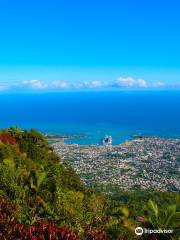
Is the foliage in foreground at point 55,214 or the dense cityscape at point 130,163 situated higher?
the foliage in foreground at point 55,214

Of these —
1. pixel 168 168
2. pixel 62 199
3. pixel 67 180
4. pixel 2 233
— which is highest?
pixel 2 233

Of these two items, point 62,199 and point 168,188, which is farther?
point 168,188

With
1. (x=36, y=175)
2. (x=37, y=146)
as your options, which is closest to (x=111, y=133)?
(x=37, y=146)

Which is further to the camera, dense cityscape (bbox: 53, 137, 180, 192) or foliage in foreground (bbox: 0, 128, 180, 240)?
dense cityscape (bbox: 53, 137, 180, 192)

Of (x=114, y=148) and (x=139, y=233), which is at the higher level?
(x=139, y=233)

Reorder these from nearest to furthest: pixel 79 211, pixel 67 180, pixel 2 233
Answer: pixel 2 233 < pixel 79 211 < pixel 67 180

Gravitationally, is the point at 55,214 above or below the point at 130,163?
above

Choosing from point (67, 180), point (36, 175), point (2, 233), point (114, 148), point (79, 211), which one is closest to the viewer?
point (2, 233)

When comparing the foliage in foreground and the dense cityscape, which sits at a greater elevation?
the foliage in foreground

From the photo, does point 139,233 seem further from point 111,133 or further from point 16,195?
point 111,133

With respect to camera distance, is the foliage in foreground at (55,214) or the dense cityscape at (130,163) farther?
the dense cityscape at (130,163)

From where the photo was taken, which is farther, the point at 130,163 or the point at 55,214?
the point at 130,163
